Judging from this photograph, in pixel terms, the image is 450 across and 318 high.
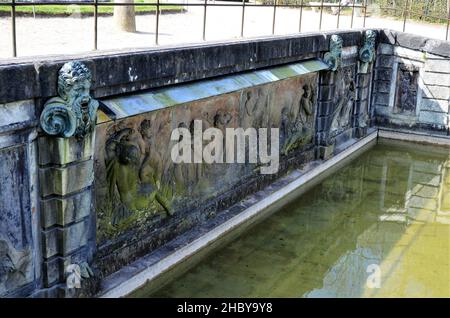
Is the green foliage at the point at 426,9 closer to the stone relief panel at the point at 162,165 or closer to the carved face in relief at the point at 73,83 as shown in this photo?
the stone relief panel at the point at 162,165

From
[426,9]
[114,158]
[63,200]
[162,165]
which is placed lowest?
[162,165]

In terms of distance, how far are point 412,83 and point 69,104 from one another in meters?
10.6

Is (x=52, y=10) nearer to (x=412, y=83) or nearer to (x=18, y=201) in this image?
(x=18, y=201)

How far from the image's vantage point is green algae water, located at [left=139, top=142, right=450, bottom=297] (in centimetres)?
674

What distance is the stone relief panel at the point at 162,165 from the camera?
237 inches

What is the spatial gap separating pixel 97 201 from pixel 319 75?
610 cm

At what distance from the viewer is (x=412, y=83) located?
13898mm

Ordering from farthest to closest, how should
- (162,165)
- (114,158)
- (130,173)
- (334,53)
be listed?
(334,53)
(162,165)
(130,173)
(114,158)

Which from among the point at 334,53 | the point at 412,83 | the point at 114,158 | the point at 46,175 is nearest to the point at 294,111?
the point at 334,53

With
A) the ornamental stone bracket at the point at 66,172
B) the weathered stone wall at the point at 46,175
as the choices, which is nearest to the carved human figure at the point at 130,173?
the weathered stone wall at the point at 46,175

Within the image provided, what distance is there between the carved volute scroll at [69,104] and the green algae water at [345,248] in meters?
2.06

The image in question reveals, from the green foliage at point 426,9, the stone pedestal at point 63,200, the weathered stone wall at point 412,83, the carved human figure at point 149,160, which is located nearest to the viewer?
the stone pedestal at point 63,200

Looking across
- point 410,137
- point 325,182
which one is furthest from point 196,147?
point 410,137

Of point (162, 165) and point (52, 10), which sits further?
point (52, 10)
